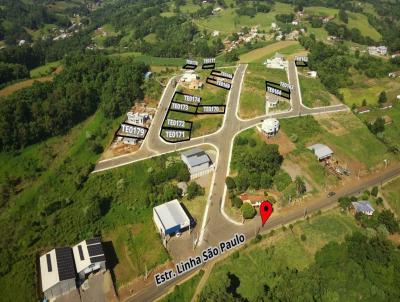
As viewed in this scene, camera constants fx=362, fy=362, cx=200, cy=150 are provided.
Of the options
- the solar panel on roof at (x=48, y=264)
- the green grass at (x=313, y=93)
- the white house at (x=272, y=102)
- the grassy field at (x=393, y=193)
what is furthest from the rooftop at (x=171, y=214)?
the green grass at (x=313, y=93)

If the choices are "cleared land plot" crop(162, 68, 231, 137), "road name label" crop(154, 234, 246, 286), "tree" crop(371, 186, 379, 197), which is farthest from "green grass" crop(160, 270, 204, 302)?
"tree" crop(371, 186, 379, 197)

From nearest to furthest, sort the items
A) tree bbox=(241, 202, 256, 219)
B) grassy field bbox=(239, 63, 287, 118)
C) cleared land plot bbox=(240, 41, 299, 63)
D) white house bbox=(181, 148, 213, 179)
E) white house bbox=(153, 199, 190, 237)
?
white house bbox=(153, 199, 190, 237) → tree bbox=(241, 202, 256, 219) → white house bbox=(181, 148, 213, 179) → grassy field bbox=(239, 63, 287, 118) → cleared land plot bbox=(240, 41, 299, 63)

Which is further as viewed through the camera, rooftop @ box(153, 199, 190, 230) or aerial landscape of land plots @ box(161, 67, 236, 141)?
aerial landscape of land plots @ box(161, 67, 236, 141)

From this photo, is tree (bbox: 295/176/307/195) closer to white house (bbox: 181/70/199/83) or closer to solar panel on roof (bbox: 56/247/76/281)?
solar panel on roof (bbox: 56/247/76/281)

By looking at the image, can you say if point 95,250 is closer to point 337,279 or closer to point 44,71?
point 337,279

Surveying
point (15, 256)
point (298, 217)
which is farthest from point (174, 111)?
point (15, 256)

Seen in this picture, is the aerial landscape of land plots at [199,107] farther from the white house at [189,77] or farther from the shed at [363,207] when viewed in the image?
the shed at [363,207]

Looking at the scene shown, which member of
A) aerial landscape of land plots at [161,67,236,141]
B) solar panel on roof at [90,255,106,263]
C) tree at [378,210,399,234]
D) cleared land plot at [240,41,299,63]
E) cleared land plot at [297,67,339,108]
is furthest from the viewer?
cleared land plot at [240,41,299,63]
